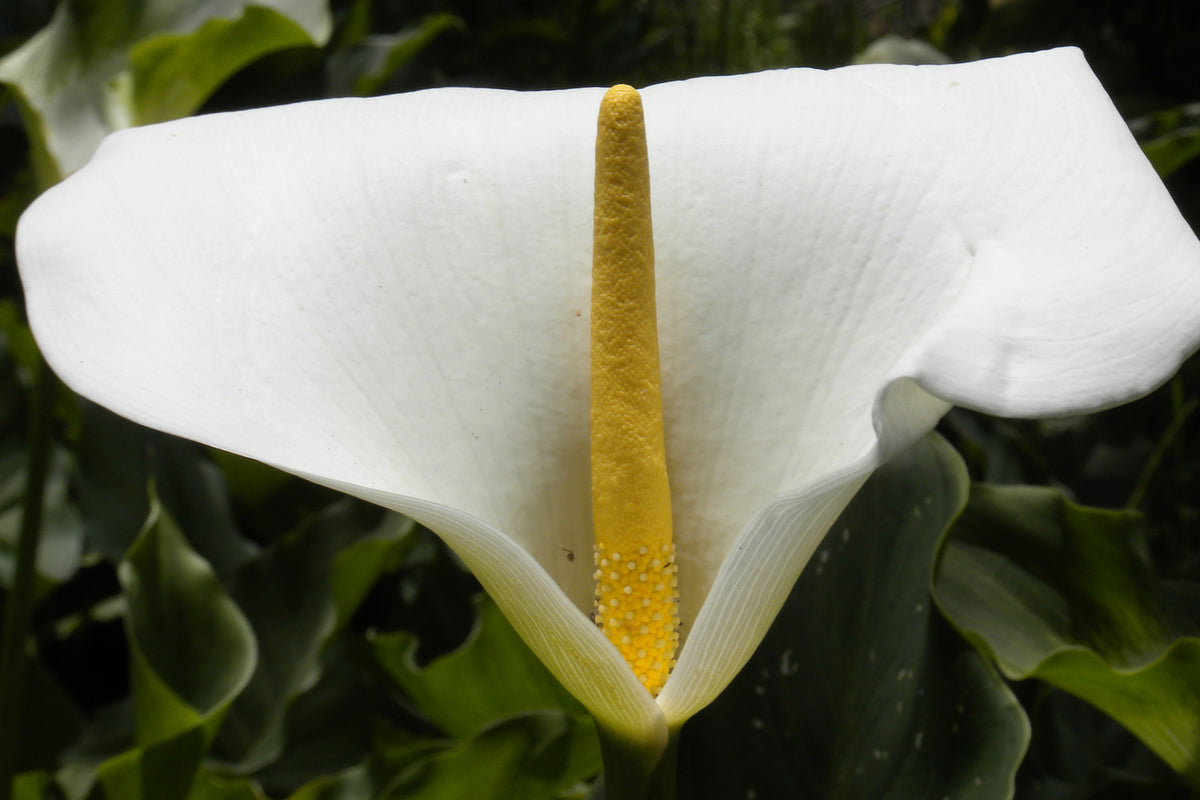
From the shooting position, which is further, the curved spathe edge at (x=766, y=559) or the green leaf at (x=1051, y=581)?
the green leaf at (x=1051, y=581)

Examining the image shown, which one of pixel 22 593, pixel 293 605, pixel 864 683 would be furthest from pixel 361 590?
pixel 864 683

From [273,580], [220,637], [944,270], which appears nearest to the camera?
[944,270]

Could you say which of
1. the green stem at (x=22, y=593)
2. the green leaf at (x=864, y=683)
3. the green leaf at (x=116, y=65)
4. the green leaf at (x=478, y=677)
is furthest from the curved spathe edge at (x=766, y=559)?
the green leaf at (x=116, y=65)

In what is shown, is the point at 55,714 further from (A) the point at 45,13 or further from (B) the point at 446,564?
(A) the point at 45,13

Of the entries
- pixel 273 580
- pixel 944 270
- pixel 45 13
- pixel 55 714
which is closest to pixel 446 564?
pixel 273 580

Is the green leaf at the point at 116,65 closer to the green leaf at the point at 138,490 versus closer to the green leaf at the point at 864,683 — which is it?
the green leaf at the point at 138,490

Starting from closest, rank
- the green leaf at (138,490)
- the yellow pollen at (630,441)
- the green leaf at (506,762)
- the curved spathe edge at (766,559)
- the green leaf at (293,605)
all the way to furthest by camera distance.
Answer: the curved spathe edge at (766,559)
the yellow pollen at (630,441)
the green leaf at (506,762)
the green leaf at (293,605)
the green leaf at (138,490)

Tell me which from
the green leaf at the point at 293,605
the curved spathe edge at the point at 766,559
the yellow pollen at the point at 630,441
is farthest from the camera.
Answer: the green leaf at the point at 293,605

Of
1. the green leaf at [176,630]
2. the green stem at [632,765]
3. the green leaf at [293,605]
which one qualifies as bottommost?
the green leaf at [293,605]
